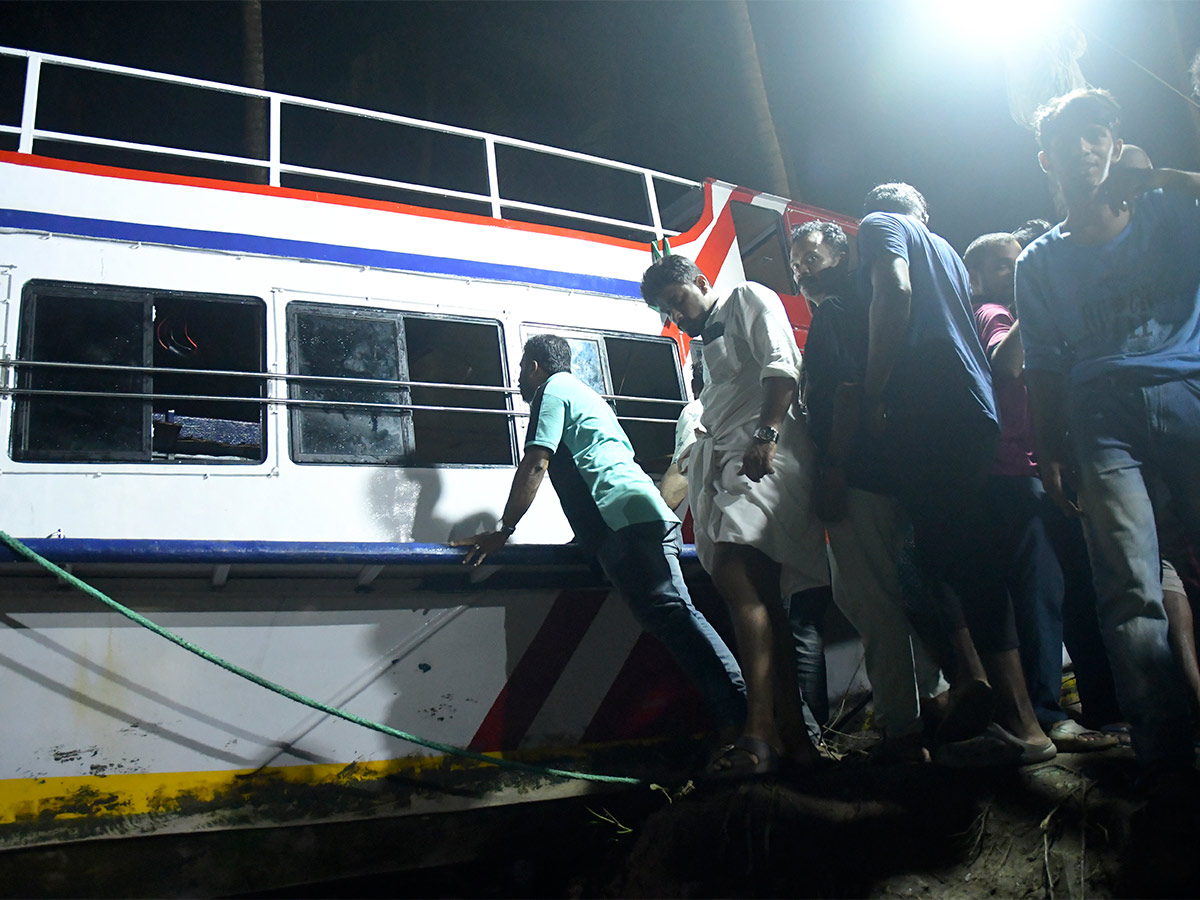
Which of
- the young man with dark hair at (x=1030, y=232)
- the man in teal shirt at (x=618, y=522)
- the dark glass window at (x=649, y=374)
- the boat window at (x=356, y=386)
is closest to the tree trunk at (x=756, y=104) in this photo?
the dark glass window at (x=649, y=374)

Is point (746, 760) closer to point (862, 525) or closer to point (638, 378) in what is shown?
point (862, 525)

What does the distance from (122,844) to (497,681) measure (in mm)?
1255

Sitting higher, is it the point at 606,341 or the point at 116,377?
the point at 606,341

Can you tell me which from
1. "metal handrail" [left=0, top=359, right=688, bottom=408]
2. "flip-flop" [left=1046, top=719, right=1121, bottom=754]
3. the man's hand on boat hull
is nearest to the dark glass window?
"metal handrail" [left=0, top=359, right=688, bottom=408]

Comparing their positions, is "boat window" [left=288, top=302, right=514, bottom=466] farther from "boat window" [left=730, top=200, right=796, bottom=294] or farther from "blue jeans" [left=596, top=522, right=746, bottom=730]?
"boat window" [left=730, top=200, right=796, bottom=294]

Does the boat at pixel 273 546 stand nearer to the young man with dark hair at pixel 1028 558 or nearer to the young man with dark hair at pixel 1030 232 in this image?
the young man with dark hair at pixel 1028 558

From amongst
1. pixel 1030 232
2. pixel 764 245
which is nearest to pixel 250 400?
pixel 1030 232

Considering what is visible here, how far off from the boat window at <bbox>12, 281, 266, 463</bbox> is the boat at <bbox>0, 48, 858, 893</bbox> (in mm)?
10

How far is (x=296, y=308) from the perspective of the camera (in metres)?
3.64

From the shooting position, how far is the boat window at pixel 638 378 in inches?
163

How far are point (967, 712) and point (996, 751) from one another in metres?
0.10

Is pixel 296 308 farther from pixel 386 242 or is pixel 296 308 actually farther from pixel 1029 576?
pixel 1029 576

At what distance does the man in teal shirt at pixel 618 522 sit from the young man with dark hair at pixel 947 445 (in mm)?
720

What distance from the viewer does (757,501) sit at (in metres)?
2.48
